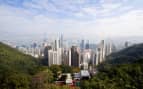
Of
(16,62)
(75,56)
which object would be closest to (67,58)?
(75,56)

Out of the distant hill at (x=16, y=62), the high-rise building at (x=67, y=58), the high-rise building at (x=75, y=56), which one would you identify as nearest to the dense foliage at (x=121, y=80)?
the distant hill at (x=16, y=62)

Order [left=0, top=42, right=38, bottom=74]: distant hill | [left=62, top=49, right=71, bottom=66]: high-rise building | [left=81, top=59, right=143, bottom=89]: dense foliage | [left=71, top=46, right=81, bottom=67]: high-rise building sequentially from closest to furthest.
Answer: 1. [left=81, top=59, right=143, bottom=89]: dense foliage
2. [left=0, top=42, right=38, bottom=74]: distant hill
3. [left=71, top=46, right=81, bottom=67]: high-rise building
4. [left=62, top=49, right=71, bottom=66]: high-rise building

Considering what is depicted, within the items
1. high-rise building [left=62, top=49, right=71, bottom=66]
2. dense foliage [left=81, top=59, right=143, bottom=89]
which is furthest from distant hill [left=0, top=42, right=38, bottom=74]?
dense foliage [left=81, top=59, right=143, bottom=89]

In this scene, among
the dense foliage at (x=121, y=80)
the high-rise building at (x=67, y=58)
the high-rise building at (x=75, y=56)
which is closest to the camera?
the dense foliage at (x=121, y=80)

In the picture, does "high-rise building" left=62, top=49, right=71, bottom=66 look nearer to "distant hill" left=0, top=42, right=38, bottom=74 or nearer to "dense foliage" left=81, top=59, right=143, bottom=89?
"distant hill" left=0, top=42, right=38, bottom=74

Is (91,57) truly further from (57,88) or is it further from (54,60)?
(57,88)

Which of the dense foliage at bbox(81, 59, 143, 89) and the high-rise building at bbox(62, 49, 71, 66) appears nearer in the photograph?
the dense foliage at bbox(81, 59, 143, 89)

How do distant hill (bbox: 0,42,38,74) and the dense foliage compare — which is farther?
distant hill (bbox: 0,42,38,74)

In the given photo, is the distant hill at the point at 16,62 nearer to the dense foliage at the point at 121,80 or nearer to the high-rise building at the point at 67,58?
the high-rise building at the point at 67,58

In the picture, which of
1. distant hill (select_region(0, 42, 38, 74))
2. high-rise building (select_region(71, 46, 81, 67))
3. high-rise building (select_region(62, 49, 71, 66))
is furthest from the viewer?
high-rise building (select_region(62, 49, 71, 66))

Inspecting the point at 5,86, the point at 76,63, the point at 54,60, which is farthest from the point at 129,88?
the point at 54,60

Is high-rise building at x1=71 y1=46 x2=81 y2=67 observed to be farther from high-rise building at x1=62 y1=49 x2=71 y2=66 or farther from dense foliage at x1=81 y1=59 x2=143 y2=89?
dense foliage at x1=81 y1=59 x2=143 y2=89
